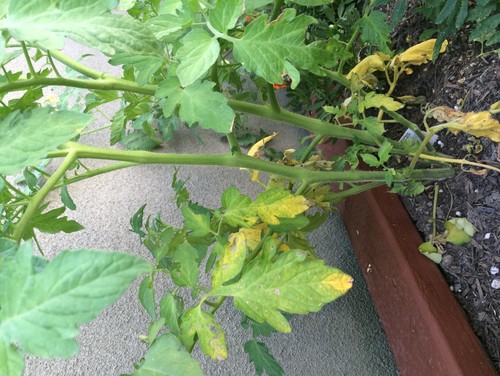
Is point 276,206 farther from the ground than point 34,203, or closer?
closer

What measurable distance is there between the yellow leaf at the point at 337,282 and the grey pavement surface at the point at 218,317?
1.64 feet

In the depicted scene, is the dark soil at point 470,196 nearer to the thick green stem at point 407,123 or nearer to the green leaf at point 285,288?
the thick green stem at point 407,123

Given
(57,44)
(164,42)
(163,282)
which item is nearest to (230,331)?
(163,282)

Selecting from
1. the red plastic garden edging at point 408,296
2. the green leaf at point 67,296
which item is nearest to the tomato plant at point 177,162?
the green leaf at point 67,296

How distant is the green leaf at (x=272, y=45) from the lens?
1.41 ft

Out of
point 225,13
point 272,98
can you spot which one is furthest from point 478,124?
point 225,13

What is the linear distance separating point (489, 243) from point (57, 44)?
644mm

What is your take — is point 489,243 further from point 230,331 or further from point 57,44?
point 57,44

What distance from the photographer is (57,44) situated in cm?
34

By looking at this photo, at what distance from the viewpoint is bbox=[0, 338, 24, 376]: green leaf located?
0.94 ft

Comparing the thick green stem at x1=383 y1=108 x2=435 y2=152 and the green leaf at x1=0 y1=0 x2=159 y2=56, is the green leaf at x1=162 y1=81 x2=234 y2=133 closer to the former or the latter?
the green leaf at x1=0 y1=0 x2=159 y2=56

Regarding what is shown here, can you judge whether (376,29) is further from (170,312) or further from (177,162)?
(170,312)

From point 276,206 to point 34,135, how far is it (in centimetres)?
29

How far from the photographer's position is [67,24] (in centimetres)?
35
